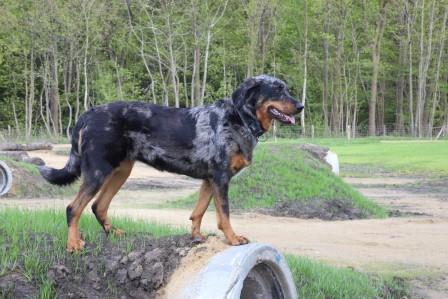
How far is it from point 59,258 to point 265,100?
88.0 inches

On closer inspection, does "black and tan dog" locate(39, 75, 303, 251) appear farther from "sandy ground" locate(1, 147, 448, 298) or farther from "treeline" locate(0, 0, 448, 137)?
"treeline" locate(0, 0, 448, 137)

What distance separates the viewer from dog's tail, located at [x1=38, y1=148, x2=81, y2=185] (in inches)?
271

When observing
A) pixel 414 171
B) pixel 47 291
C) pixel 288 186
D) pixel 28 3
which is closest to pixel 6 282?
pixel 47 291

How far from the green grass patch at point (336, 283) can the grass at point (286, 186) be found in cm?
735

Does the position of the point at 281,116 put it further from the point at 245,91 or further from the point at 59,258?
the point at 59,258

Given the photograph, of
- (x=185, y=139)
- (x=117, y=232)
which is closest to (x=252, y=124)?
(x=185, y=139)

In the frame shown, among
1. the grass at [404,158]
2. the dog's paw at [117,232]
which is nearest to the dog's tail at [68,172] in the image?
the dog's paw at [117,232]

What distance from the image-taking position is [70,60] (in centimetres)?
5362

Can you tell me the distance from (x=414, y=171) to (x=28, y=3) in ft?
107

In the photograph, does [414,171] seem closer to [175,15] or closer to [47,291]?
[47,291]

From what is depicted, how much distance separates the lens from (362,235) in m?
13.4

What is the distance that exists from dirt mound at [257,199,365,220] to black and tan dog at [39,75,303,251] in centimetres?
995

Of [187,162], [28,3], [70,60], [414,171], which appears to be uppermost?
[28,3]

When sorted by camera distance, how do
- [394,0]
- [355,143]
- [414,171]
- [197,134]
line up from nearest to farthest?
1. [197,134]
2. [414,171]
3. [355,143]
4. [394,0]
